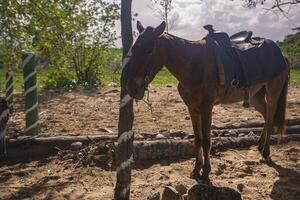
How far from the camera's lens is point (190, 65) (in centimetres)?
449

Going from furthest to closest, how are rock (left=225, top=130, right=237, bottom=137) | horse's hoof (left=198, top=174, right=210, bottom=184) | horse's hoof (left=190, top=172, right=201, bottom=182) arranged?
1. rock (left=225, top=130, right=237, bottom=137)
2. horse's hoof (left=190, top=172, right=201, bottom=182)
3. horse's hoof (left=198, top=174, right=210, bottom=184)

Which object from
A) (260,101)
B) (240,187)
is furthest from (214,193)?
(260,101)

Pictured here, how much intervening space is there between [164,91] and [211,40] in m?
7.68

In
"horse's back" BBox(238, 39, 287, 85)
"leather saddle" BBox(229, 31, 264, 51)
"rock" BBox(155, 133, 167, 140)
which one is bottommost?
"rock" BBox(155, 133, 167, 140)

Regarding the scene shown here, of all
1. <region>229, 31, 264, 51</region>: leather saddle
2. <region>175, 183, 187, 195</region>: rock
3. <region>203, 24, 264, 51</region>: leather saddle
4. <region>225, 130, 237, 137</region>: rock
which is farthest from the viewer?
<region>225, 130, 237, 137</region>: rock

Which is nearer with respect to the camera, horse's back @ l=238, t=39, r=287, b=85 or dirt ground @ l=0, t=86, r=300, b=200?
dirt ground @ l=0, t=86, r=300, b=200

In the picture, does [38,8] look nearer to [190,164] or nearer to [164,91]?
[190,164]

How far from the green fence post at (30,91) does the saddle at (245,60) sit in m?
2.84

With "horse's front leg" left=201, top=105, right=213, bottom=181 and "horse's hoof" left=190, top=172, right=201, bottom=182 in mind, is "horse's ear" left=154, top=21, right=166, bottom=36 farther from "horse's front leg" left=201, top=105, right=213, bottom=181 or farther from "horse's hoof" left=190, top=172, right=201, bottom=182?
"horse's hoof" left=190, top=172, right=201, bottom=182

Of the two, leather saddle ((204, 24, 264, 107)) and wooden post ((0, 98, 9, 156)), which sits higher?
leather saddle ((204, 24, 264, 107))

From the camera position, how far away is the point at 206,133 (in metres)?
4.79

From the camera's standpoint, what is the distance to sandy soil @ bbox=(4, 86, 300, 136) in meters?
7.37

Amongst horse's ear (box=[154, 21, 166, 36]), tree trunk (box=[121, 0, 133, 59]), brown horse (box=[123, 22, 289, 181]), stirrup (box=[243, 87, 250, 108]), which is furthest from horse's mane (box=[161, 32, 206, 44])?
stirrup (box=[243, 87, 250, 108])

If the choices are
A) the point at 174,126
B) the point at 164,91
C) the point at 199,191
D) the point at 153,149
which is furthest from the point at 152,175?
the point at 164,91
